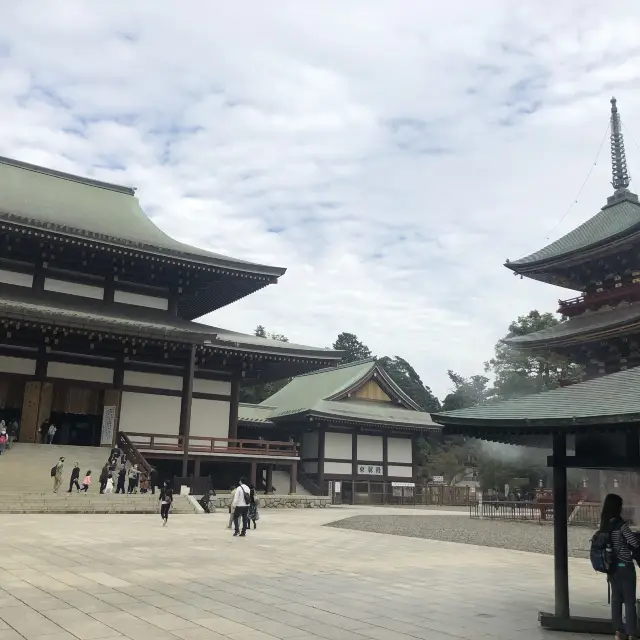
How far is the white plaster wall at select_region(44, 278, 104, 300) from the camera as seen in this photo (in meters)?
26.7

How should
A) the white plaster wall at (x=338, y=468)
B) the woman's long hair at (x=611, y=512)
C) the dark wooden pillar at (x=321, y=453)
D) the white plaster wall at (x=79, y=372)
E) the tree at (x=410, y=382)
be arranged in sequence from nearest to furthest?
the woman's long hair at (x=611, y=512) → the white plaster wall at (x=79, y=372) → the dark wooden pillar at (x=321, y=453) → the white plaster wall at (x=338, y=468) → the tree at (x=410, y=382)

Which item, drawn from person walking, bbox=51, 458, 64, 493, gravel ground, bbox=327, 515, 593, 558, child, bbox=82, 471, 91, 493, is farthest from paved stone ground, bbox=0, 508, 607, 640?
child, bbox=82, 471, 91, 493

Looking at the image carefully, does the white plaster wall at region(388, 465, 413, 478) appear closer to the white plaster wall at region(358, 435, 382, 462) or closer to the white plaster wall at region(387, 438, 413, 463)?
the white plaster wall at region(387, 438, 413, 463)

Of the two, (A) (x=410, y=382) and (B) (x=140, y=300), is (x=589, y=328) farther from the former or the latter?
(A) (x=410, y=382)

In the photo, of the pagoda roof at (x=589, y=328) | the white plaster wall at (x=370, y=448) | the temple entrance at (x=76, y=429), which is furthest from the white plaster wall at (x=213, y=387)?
the pagoda roof at (x=589, y=328)

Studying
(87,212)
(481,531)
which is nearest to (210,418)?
(87,212)

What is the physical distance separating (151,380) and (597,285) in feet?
66.2

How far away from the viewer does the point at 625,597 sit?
21.6 feet

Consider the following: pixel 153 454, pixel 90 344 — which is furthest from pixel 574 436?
pixel 90 344

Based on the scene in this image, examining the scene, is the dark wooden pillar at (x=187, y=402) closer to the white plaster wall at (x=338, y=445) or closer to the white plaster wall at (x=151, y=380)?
the white plaster wall at (x=151, y=380)

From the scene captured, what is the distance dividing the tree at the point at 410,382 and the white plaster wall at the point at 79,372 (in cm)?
5300

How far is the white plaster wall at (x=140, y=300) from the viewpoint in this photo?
28203 millimetres

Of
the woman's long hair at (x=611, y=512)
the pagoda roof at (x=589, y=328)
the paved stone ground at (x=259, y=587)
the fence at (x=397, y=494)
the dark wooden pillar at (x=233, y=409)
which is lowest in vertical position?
the fence at (x=397, y=494)

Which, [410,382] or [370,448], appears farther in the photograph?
[410,382]
